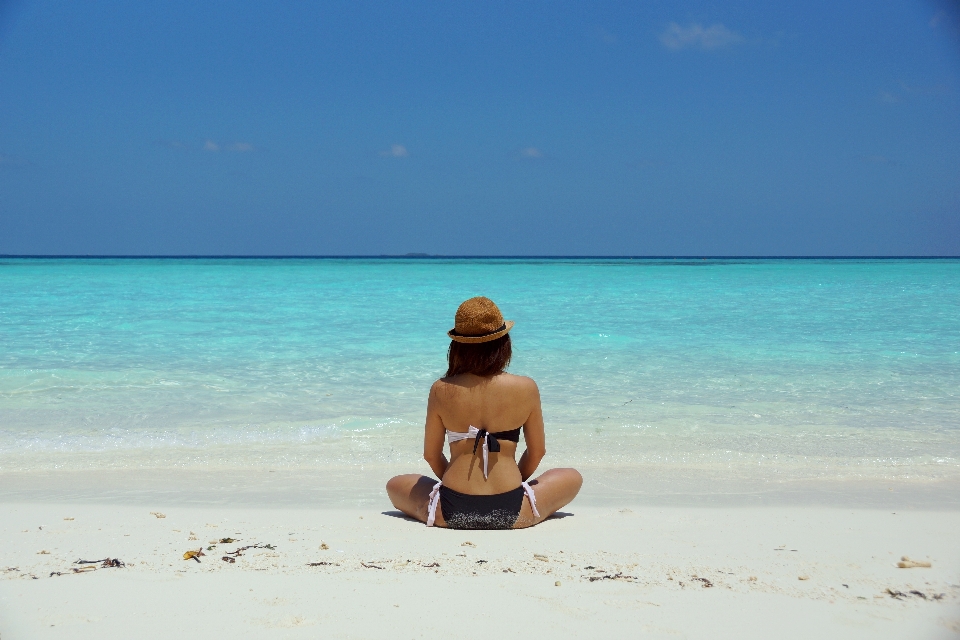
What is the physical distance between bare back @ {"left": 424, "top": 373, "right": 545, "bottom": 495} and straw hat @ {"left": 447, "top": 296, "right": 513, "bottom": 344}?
0.22 meters

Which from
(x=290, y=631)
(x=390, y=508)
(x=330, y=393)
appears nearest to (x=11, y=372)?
(x=330, y=393)

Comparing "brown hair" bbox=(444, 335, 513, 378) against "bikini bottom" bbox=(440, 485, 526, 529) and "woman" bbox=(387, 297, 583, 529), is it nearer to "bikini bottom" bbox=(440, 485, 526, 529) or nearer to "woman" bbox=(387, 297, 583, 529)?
"woman" bbox=(387, 297, 583, 529)

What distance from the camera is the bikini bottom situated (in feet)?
12.6

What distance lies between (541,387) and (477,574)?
4.77m

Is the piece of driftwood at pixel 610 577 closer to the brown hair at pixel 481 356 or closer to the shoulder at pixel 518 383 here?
the shoulder at pixel 518 383

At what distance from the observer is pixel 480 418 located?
3.82m

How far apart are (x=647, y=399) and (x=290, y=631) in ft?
16.9

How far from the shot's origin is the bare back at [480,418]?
12.4 feet

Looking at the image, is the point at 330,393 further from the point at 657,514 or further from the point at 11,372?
the point at 657,514

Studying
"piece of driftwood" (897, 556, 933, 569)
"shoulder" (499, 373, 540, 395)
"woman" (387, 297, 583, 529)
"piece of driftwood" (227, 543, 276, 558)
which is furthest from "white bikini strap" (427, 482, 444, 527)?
"piece of driftwood" (897, 556, 933, 569)

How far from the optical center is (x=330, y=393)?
746 centimetres

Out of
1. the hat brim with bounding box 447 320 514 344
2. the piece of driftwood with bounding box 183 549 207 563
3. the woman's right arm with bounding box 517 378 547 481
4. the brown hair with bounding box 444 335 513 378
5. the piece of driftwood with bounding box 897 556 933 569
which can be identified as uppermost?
the hat brim with bounding box 447 320 514 344

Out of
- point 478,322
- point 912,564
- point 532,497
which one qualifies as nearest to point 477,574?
point 532,497

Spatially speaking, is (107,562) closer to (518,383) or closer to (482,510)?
(482,510)
